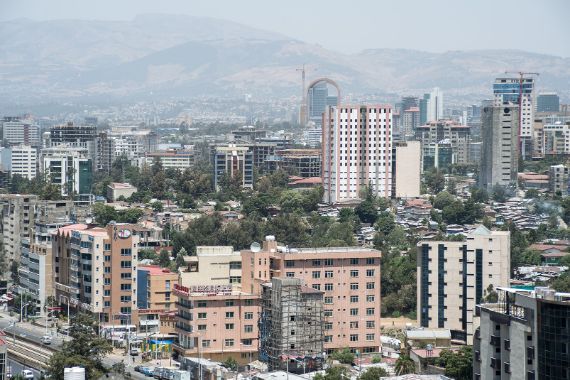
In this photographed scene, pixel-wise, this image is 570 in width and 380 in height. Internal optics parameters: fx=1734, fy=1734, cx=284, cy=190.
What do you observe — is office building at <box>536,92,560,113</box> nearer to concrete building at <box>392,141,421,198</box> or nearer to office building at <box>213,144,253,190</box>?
office building at <box>213,144,253,190</box>

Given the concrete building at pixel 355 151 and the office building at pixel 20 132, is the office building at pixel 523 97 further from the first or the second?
the office building at pixel 20 132

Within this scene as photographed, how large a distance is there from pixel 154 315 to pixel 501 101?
43.0 meters

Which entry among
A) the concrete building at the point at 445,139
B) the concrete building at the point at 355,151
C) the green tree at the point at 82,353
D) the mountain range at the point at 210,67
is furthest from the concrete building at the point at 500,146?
the mountain range at the point at 210,67

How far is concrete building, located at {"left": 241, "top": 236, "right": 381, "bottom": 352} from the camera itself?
2288cm

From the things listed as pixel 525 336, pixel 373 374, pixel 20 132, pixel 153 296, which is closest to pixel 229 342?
pixel 373 374

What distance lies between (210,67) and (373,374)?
166 meters

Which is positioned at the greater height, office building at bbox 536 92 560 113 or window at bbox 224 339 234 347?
office building at bbox 536 92 560 113

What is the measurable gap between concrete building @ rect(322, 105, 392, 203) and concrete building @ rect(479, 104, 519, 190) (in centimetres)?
447

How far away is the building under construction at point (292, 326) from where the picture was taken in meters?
21.0

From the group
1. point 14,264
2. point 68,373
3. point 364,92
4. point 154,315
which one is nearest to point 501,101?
point 14,264

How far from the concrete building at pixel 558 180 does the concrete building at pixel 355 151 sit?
19.3 feet

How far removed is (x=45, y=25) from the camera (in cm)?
19700

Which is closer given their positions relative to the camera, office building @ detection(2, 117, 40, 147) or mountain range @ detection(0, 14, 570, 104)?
office building @ detection(2, 117, 40, 147)

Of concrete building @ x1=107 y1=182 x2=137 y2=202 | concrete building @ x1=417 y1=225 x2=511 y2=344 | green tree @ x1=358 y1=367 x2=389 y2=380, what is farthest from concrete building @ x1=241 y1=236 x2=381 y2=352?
concrete building @ x1=107 y1=182 x2=137 y2=202
